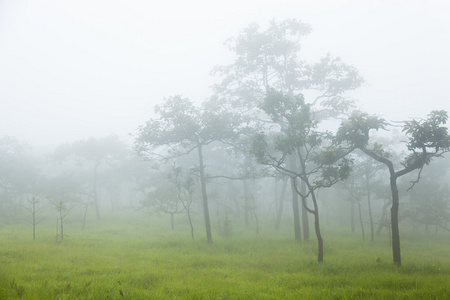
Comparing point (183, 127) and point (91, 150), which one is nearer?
point (183, 127)

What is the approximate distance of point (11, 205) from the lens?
33.9 meters

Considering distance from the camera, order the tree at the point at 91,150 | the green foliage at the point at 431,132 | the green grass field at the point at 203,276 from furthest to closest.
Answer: the tree at the point at 91,150 < the green foliage at the point at 431,132 < the green grass field at the point at 203,276

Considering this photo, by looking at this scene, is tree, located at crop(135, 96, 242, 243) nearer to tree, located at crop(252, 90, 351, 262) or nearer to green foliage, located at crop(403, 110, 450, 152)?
tree, located at crop(252, 90, 351, 262)

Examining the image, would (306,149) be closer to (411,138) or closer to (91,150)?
(411,138)

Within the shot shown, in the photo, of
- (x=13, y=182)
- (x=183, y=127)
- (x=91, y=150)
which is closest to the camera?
(x=183, y=127)

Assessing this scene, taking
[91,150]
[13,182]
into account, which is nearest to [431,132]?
[91,150]

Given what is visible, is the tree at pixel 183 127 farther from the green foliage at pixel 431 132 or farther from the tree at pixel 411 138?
the green foliage at pixel 431 132

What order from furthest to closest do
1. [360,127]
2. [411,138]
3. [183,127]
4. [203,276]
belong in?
[183,127] → [360,127] → [411,138] → [203,276]

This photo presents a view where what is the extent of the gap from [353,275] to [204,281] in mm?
5730

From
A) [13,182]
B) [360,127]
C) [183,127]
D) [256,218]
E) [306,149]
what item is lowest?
[256,218]

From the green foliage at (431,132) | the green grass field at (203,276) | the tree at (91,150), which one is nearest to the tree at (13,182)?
the tree at (91,150)

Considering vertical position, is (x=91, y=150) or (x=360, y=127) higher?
(x=91, y=150)

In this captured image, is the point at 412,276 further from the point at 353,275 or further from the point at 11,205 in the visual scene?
the point at 11,205

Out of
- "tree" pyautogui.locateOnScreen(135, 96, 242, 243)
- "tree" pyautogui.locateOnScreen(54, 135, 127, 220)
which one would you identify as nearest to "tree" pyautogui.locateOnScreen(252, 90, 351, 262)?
"tree" pyautogui.locateOnScreen(135, 96, 242, 243)
